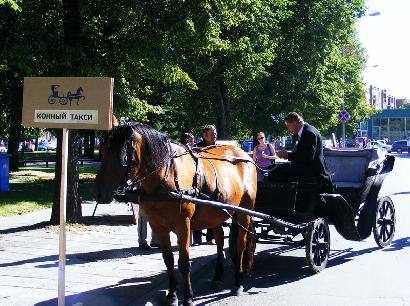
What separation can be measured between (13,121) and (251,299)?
22364 millimetres

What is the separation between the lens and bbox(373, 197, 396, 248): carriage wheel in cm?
941

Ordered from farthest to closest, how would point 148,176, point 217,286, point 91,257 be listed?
1. point 91,257
2. point 217,286
3. point 148,176

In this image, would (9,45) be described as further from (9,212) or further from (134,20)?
(9,212)

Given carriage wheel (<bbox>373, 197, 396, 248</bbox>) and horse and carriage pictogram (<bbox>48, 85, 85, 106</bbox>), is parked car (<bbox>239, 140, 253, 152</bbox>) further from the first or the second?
horse and carriage pictogram (<bbox>48, 85, 85, 106</bbox>)

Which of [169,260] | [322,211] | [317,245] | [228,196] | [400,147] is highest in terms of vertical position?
[400,147]

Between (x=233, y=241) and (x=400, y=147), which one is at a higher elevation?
(x=400, y=147)

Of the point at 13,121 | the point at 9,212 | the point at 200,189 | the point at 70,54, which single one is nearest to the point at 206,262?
the point at 200,189

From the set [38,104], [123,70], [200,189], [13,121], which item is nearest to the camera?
[38,104]

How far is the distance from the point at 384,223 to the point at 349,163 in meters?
1.29

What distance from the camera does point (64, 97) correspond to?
17.6ft

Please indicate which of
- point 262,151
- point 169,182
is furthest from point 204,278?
point 262,151

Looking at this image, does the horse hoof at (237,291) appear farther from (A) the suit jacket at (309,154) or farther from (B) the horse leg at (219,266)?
(A) the suit jacket at (309,154)

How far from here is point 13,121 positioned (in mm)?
26219

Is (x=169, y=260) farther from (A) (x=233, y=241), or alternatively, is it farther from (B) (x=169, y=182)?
(A) (x=233, y=241)
